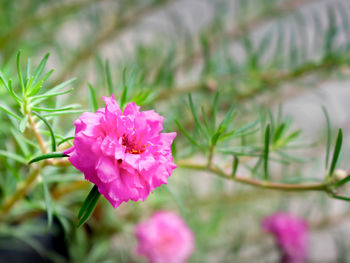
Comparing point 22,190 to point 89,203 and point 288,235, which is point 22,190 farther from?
point 288,235

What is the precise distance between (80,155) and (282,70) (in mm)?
284

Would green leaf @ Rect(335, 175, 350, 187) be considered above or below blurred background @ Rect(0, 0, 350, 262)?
above

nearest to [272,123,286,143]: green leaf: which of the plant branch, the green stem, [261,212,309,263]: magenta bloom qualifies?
the green stem

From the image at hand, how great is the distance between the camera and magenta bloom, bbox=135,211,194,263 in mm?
381

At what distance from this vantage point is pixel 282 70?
14.1 inches

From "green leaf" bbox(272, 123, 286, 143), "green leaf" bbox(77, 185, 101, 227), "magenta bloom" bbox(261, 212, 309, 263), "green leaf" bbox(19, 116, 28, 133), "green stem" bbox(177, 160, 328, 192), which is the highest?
"green leaf" bbox(19, 116, 28, 133)

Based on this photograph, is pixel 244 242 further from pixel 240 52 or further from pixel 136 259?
pixel 240 52

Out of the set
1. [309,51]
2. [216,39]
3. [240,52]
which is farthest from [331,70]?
[240,52]

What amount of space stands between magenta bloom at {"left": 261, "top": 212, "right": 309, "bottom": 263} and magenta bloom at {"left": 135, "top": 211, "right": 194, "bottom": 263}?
0.11 metres

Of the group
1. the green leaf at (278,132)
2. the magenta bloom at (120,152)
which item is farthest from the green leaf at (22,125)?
the green leaf at (278,132)

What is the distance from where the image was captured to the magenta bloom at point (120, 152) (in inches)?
4.8

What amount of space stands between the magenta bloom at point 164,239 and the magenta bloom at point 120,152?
0.88 ft

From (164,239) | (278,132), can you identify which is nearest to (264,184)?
(278,132)

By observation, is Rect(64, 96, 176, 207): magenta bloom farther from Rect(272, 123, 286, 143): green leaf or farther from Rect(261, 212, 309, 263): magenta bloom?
Rect(261, 212, 309, 263): magenta bloom
